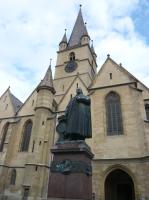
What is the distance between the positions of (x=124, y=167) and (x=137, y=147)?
1.75m

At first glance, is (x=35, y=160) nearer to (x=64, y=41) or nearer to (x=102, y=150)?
(x=102, y=150)

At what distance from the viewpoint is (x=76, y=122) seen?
19.9 ft

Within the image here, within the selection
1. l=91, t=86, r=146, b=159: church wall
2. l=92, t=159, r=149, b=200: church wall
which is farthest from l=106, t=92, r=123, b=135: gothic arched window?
l=92, t=159, r=149, b=200: church wall

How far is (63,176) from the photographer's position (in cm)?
508

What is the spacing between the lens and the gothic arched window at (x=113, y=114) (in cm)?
1625

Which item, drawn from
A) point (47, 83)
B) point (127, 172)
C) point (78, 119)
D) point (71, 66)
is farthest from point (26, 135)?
point (78, 119)

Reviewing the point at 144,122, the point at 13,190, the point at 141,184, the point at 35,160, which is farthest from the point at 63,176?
the point at 13,190

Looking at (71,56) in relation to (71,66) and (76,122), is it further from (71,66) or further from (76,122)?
(76,122)

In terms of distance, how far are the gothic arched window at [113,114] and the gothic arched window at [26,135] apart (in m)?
9.37

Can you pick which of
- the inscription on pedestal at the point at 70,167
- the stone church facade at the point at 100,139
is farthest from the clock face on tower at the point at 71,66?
the inscription on pedestal at the point at 70,167

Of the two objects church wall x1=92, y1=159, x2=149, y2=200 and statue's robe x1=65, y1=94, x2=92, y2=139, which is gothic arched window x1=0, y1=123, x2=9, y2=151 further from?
statue's robe x1=65, y1=94, x2=92, y2=139

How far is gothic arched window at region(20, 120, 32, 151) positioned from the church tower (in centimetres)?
636

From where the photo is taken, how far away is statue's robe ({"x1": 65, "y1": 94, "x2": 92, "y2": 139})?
19.5 ft

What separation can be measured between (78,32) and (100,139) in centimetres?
2704
